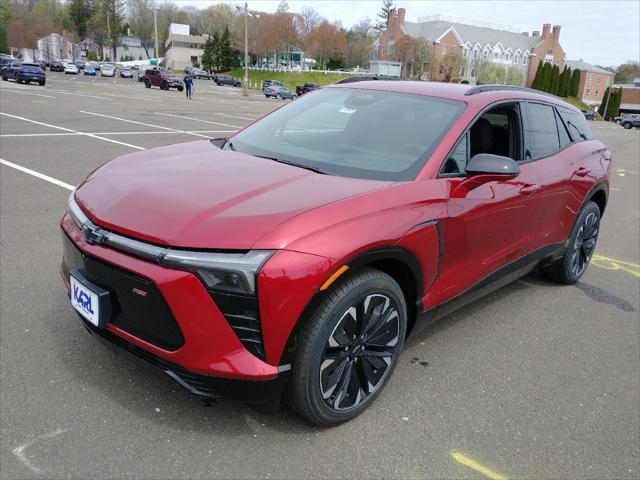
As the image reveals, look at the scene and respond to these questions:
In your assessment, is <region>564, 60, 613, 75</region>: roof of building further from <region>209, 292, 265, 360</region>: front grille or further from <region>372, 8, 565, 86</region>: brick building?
<region>209, 292, 265, 360</region>: front grille

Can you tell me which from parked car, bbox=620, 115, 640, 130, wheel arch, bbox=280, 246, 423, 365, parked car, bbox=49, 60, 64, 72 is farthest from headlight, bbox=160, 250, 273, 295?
parked car, bbox=49, 60, 64, 72

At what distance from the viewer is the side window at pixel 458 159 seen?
313cm

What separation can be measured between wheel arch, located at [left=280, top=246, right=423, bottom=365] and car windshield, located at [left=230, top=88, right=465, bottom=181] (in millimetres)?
480

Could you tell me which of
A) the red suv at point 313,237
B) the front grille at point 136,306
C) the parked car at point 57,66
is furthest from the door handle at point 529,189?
the parked car at point 57,66

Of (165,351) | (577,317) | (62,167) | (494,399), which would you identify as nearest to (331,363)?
(165,351)

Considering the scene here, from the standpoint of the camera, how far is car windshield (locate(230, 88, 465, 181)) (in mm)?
3104

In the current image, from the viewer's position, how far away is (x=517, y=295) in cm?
480

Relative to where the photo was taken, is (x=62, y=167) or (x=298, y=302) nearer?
(x=298, y=302)

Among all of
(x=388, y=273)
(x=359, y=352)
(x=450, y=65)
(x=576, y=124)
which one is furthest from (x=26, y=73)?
(x=450, y=65)

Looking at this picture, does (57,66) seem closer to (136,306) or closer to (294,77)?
(294,77)

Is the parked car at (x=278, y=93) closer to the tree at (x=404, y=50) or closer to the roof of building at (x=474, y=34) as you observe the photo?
the tree at (x=404, y=50)

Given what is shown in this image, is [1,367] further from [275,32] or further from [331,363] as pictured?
[275,32]

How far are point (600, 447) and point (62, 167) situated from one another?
8.36 meters

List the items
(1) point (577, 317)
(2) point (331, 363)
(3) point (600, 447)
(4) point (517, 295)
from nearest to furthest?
1. (2) point (331, 363)
2. (3) point (600, 447)
3. (1) point (577, 317)
4. (4) point (517, 295)
